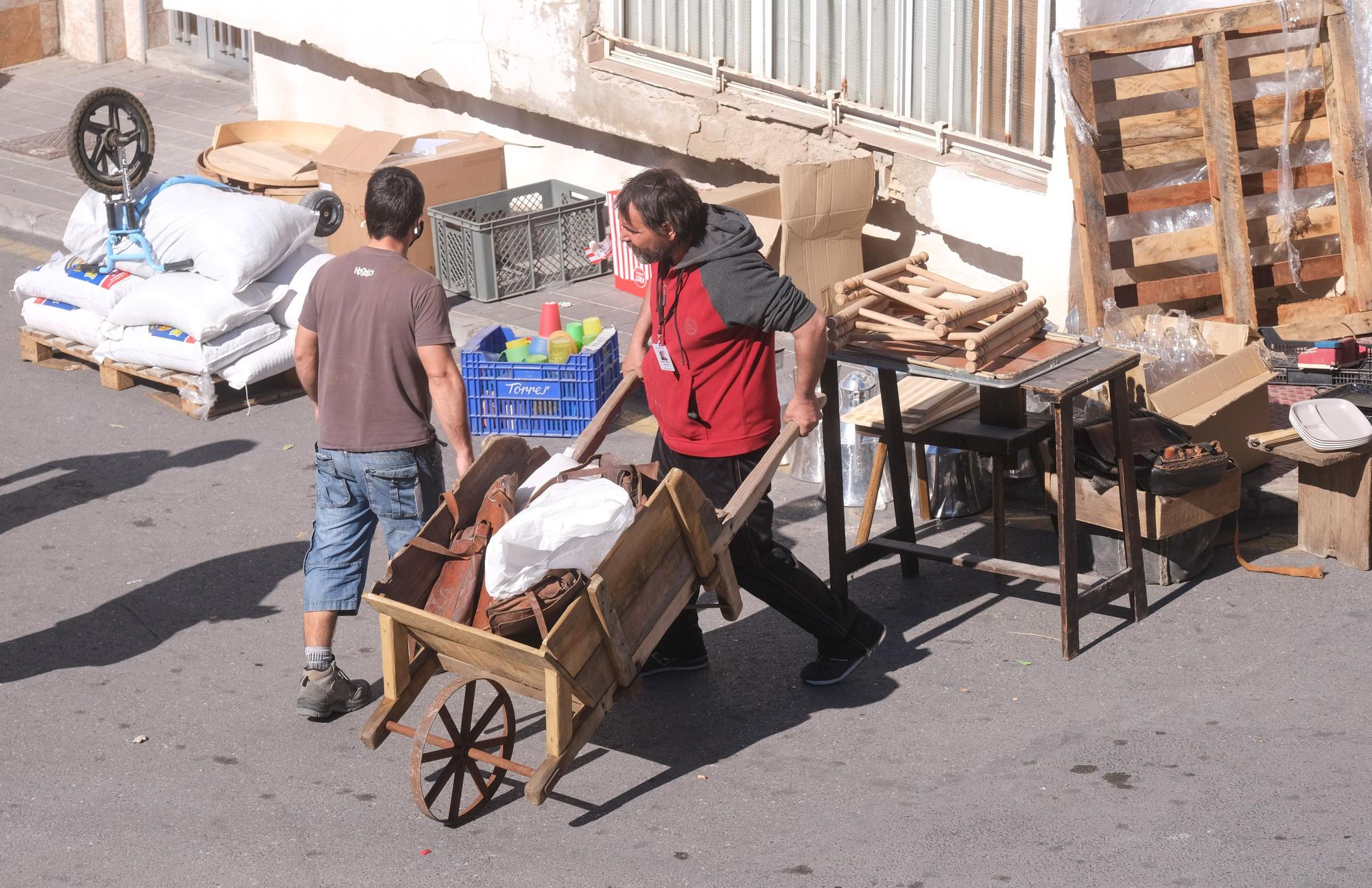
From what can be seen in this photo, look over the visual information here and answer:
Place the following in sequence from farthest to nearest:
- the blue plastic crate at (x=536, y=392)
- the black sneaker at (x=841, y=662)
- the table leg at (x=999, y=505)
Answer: the blue plastic crate at (x=536, y=392) < the table leg at (x=999, y=505) < the black sneaker at (x=841, y=662)

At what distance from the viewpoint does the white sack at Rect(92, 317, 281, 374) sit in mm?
8062

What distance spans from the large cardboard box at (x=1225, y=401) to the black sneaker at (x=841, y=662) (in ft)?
5.22

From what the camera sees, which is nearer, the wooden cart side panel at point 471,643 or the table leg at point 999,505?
the wooden cart side panel at point 471,643

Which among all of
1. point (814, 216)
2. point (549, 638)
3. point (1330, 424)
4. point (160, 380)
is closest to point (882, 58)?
point (814, 216)

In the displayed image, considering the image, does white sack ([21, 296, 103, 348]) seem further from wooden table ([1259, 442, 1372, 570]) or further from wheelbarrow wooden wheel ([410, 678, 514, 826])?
wooden table ([1259, 442, 1372, 570])

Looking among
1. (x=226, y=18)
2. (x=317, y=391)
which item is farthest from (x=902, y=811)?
(x=226, y=18)

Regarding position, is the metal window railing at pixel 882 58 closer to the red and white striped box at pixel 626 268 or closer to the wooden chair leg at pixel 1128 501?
the red and white striped box at pixel 626 268

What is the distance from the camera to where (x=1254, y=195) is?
25.8ft

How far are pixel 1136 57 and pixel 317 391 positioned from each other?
15.9 feet

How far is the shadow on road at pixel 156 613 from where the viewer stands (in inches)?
226

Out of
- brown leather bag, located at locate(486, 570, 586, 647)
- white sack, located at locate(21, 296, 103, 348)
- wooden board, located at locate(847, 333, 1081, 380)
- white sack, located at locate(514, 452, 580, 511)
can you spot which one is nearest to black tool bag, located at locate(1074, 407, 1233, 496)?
wooden board, located at locate(847, 333, 1081, 380)

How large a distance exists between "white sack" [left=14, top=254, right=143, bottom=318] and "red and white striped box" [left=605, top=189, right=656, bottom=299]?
2.86 meters

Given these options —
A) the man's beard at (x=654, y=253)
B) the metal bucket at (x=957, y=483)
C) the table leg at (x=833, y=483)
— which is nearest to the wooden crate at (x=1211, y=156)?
the metal bucket at (x=957, y=483)

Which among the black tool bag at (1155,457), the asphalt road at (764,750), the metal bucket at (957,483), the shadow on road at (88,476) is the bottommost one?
the asphalt road at (764,750)
